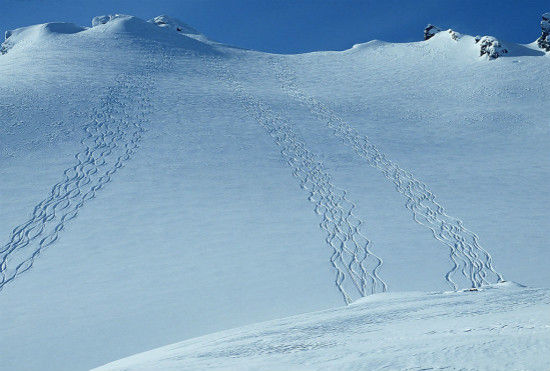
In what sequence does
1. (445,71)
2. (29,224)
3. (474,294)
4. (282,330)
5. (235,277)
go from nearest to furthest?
1. (282,330)
2. (474,294)
3. (235,277)
4. (29,224)
5. (445,71)

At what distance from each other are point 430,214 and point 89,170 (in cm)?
860

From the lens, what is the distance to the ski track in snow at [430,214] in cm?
877

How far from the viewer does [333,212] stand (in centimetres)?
1123

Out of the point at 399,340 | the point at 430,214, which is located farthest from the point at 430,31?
the point at 399,340

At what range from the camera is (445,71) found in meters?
25.7

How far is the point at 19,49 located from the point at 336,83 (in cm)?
1819

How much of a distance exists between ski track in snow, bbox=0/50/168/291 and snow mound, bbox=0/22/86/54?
38.5 ft

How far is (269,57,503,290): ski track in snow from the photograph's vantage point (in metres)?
8.77

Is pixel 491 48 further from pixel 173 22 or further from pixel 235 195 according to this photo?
pixel 173 22

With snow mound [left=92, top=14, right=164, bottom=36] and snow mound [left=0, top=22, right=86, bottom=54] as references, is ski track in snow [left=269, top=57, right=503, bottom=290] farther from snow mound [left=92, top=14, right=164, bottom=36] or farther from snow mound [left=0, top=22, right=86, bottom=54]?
snow mound [left=0, top=22, right=86, bottom=54]

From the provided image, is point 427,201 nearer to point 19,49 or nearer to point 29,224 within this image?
point 29,224

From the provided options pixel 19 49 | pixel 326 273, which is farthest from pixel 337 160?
pixel 19 49

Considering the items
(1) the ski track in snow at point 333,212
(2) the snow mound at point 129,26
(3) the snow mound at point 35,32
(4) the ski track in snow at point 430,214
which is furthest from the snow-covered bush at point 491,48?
(3) the snow mound at point 35,32

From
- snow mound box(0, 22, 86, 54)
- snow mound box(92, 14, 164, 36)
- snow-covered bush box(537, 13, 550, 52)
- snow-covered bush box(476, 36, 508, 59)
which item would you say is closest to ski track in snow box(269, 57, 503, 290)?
snow-covered bush box(476, 36, 508, 59)
